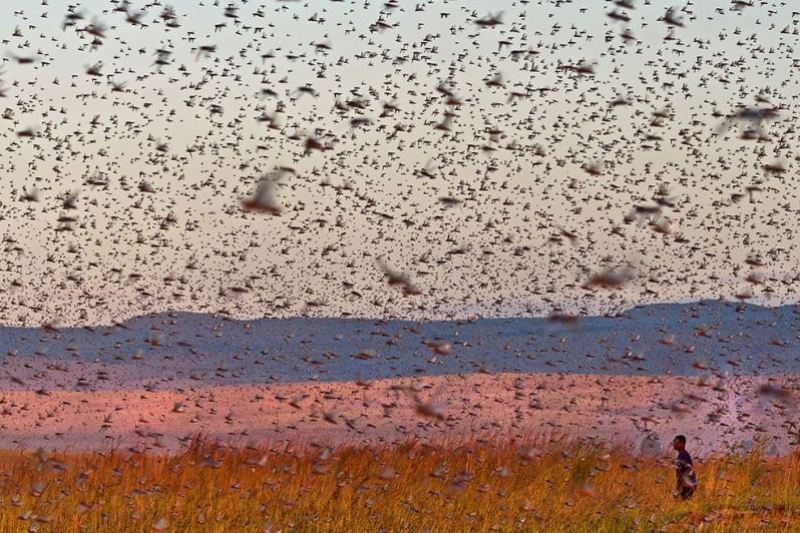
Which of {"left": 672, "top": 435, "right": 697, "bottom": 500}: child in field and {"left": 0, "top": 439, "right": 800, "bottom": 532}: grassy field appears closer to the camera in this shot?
{"left": 0, "top": 439, "right": 800, "bottom": 532}: grassy field

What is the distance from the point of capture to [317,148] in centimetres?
1157

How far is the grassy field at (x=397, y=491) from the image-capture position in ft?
53.3

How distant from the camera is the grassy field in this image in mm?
16234

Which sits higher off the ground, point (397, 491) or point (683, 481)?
point (683, 481)

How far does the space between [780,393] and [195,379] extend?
8.17m

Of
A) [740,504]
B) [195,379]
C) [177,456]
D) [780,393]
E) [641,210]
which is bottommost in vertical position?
[177,456]

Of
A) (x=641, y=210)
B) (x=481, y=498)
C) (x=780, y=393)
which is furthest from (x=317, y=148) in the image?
(x=481, y=498)

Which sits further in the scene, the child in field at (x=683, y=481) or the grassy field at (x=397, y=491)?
the child in field at (x=683, y=481)

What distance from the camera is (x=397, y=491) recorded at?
1870 cm

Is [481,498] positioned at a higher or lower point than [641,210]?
lower

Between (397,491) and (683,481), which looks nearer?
(397,491)

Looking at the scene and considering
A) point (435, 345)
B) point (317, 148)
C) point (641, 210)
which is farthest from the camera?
point (435, 345)

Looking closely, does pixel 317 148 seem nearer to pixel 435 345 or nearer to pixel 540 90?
pixel 435 345

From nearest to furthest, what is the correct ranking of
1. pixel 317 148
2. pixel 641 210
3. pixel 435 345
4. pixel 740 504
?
pixel 317 148, pixel 641 210, pixel 435 345, pixel 740 504
